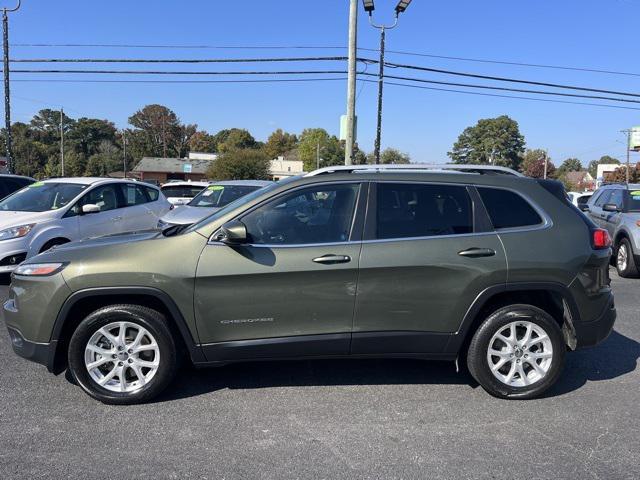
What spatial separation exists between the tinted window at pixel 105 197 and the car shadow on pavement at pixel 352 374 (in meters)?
5.21

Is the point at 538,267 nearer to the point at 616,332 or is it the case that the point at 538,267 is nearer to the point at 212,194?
the point at 616,332

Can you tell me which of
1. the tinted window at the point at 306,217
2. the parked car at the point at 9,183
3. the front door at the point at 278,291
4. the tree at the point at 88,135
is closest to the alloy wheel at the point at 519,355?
the front door at the point at 278,291

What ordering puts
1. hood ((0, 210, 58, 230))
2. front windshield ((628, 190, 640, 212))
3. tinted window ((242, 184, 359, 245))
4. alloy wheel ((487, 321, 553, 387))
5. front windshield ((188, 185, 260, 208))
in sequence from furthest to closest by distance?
front windshield ((188, 185, 260, 208)) → front windshield ((628, 190, 640, 212)) → hood ((0, 210, 58, 230)) → alloy wheel ((487, 321, 553, 387)) → tinted window ((242, 184, 359, 245))

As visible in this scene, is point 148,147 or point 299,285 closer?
point 299,285

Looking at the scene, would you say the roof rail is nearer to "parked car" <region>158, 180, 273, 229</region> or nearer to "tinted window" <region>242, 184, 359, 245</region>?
"tinted window" <region>242, 184, 359, 245</region>

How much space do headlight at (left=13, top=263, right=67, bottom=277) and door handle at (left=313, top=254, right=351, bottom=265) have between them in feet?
6.03

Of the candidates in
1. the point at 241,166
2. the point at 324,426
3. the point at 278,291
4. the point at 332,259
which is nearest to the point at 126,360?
the point at 278,291

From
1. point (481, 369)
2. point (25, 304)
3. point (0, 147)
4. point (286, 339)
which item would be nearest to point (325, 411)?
point (286, 339)

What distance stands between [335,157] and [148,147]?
42842mm

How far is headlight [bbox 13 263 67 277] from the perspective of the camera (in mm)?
3691

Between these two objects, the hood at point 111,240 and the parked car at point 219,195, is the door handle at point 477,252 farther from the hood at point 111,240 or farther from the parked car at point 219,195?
the parked car at point 219,195

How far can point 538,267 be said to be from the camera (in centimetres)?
385

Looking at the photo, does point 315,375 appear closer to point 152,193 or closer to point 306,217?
point 306,217

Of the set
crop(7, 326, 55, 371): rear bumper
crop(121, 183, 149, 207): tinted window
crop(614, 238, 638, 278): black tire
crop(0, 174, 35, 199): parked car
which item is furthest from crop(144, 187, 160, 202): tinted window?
crop(614, 238, 638, 278): black tire
